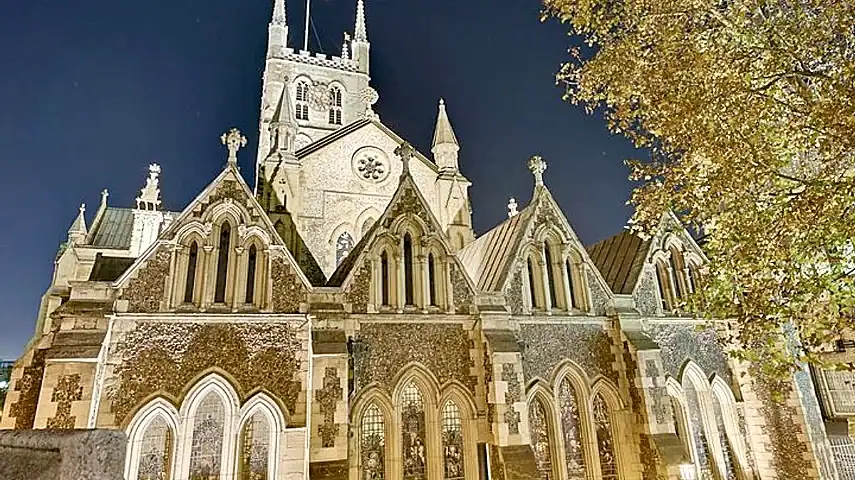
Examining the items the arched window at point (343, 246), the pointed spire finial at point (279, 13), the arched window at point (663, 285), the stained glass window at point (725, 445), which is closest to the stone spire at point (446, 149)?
the arched window at point (343, 246)

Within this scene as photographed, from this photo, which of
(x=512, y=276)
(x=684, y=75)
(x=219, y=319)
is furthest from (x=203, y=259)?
(x=684, y=75)

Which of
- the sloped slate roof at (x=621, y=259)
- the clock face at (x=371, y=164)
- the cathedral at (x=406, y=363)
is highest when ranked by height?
the clock face at (x=371, y=164)

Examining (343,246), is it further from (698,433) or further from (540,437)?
(698,433)

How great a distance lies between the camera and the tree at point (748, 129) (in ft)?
22.1

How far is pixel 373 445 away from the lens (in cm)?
1048

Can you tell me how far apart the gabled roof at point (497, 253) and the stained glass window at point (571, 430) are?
10.5 feet

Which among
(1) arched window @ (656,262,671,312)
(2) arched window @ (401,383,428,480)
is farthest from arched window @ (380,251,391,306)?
(1) arched window @ (656,262,671,312)

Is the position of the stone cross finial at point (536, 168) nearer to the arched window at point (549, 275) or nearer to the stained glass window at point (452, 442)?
the arched window at point (549, 275)

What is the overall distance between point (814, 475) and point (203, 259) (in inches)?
649

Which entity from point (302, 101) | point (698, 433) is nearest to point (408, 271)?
point (698, 433)

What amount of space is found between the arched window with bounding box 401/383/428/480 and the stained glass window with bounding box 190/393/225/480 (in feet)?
12.7

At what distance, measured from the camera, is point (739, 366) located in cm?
1366

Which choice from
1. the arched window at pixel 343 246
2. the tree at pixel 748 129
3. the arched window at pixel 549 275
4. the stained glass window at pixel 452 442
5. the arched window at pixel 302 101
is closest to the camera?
the tree at pixel 748 129

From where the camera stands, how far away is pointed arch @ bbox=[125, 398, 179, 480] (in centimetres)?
912
